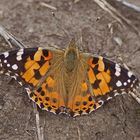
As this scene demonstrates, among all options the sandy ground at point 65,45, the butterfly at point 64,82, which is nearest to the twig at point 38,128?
the sandy ground at point 65,45

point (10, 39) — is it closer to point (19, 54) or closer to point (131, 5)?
point (19, 54)

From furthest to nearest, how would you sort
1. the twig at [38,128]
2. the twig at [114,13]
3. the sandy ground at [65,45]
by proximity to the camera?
the twig at [114,13]
the sandy ground at [65,45]
the twig at [38,128]

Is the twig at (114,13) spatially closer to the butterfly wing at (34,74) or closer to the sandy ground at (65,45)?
the sandy ground at (65,45)

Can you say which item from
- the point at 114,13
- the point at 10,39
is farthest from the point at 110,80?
the point at 114,13

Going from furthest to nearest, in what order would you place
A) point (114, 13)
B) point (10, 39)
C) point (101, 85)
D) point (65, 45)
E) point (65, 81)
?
point (114, 13), point (65, 45), point (10, 39), point (65, 81), point (101, 85)

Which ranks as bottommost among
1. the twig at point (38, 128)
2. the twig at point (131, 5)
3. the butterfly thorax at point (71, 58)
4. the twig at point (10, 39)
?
the twig at point (38, 128)

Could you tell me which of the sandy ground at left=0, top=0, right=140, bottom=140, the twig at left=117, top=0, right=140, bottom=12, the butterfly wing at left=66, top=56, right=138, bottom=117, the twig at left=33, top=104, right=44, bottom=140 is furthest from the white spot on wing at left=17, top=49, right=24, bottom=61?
the twig at left=117, top=0, right=140, bottom=12

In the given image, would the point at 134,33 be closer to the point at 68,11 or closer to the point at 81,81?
the point at 68,11
